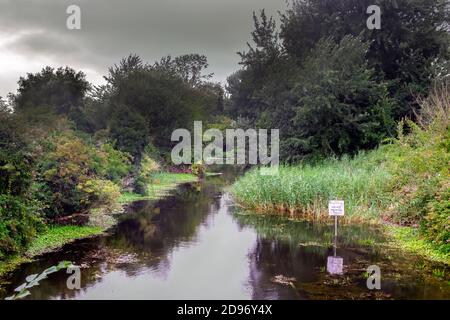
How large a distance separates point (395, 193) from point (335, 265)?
4.92 m

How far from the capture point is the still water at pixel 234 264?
7250 mm

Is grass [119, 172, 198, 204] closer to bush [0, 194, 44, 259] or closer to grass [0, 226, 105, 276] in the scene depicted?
grass [0, 226, 105, 276]

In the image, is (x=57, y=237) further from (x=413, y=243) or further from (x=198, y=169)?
(x=198, y=169)

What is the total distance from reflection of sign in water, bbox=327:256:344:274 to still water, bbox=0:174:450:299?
2 centimetres

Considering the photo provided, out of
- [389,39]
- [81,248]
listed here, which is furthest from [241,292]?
[389,39]

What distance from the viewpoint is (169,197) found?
1895cm

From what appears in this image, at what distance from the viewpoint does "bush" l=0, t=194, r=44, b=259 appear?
8242 millimetres

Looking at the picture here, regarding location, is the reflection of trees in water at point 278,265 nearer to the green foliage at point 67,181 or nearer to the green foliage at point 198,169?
the green foliage at point 67,181

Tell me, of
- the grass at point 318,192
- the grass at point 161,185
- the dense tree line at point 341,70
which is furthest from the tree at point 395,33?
the grass at point 318,192

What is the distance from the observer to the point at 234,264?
901 cm

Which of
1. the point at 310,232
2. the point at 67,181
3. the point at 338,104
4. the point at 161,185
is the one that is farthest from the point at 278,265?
the point at 161,185
